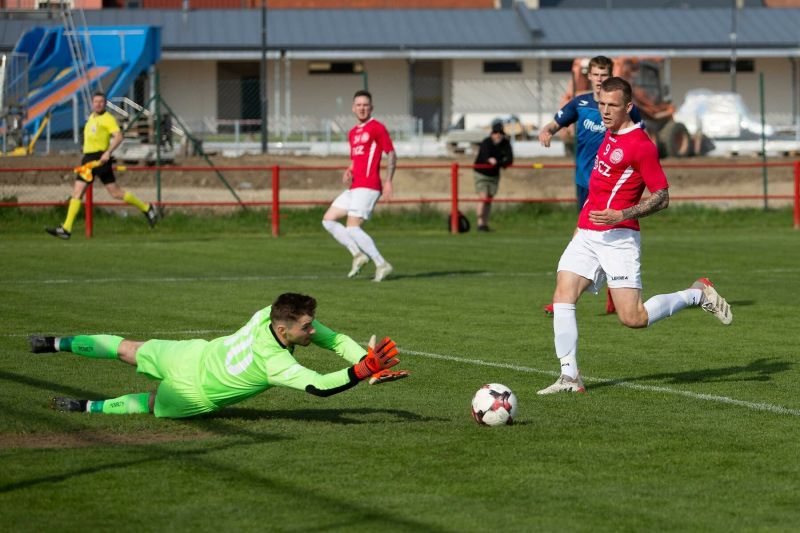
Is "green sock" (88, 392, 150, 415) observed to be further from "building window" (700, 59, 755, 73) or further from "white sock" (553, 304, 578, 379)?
"building window" (700, 59, 755, 73)

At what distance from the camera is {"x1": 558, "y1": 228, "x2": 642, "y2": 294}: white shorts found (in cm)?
902

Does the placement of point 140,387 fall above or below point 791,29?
below

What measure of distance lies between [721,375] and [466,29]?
47.1 metres

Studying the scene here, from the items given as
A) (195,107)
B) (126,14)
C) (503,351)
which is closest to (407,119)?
(195,107)

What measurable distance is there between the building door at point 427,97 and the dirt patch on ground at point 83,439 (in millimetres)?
46423

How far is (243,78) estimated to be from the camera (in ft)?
186

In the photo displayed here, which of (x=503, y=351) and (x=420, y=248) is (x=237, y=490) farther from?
(x=420, y=248)

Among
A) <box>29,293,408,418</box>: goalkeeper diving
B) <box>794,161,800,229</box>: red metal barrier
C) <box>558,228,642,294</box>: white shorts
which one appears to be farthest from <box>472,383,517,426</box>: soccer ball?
<box>794,161,800,229</box>: red metal barrier

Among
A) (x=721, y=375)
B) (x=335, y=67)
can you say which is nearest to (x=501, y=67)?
(x=335, y=67)

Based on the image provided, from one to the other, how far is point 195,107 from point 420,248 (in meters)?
31.2

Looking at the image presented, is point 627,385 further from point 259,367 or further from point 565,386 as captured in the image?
point 259,367

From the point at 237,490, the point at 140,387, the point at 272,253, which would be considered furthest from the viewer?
the point at 272,253

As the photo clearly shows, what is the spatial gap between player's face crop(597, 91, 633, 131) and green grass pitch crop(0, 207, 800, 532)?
175cm

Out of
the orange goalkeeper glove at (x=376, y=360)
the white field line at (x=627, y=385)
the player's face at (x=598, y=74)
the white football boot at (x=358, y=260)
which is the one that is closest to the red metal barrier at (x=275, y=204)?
the white football boot at (x=358, y=260)
